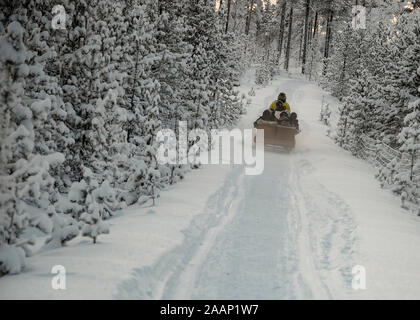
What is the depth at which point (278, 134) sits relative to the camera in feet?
59.7

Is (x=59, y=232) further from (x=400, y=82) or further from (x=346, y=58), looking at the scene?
(x=346, y=58)

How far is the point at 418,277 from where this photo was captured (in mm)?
6648

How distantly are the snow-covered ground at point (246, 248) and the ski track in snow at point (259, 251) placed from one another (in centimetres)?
2

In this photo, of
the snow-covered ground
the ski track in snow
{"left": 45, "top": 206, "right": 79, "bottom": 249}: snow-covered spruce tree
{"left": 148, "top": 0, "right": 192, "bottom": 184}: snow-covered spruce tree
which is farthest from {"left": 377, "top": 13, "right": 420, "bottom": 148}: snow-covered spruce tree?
{"left": 45, "top": 206, "right": 79, "bottom": 249}: snow-covered spruce tree

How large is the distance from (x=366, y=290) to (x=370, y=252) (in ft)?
5.40

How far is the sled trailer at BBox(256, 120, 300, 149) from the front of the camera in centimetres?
1811

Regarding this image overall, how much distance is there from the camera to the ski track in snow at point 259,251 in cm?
592

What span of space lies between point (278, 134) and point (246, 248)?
11220 millimetres

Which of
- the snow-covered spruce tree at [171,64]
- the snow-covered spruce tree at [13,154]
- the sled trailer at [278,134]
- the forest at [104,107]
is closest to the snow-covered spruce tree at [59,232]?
the forest at [104,107]

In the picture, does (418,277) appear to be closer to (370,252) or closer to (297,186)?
(370,252)

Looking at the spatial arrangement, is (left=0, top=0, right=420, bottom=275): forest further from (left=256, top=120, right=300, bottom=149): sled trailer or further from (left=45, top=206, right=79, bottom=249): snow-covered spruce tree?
(left=256, top=120, right=300, bottom=149): sled trailer

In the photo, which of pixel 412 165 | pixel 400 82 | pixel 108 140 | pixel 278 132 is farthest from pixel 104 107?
pixel 400 82

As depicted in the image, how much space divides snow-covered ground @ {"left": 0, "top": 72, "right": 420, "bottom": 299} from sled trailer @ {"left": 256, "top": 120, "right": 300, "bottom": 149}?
16.6 feet

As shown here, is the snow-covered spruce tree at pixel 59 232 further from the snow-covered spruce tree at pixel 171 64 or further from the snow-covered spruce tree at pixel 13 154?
the snow-covered spruce tree at pixel 171 64
